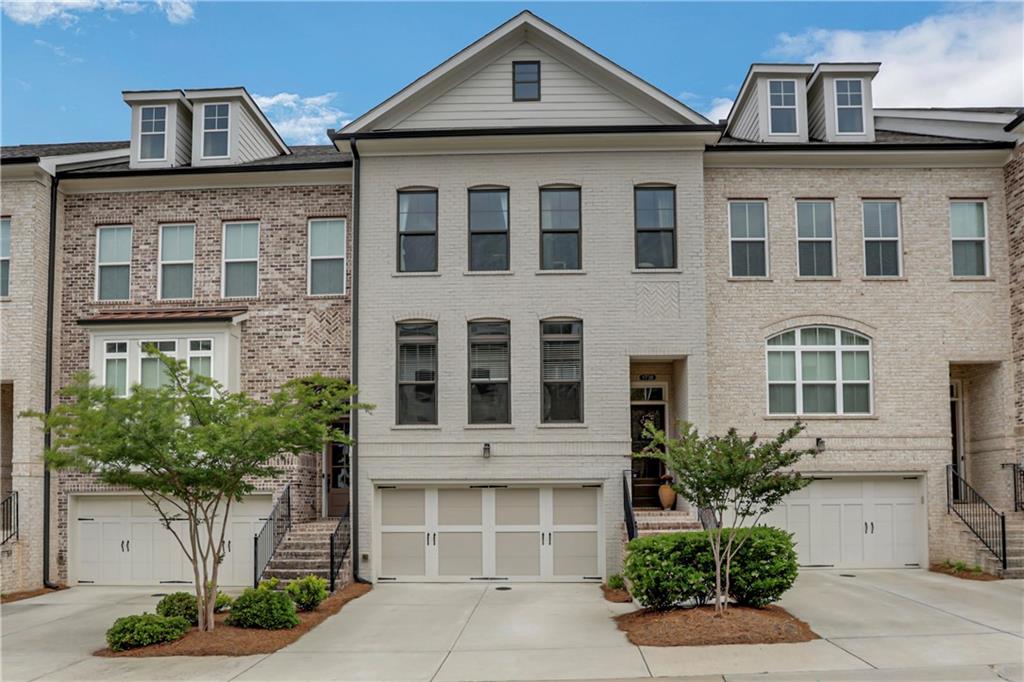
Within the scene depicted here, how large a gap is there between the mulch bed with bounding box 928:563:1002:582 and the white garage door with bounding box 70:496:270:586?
1361cm

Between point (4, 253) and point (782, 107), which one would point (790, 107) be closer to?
point (782, 107)

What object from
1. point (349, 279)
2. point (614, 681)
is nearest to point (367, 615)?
point (614, 681)

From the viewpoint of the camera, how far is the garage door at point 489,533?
19547mm

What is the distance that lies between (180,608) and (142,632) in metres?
1.17

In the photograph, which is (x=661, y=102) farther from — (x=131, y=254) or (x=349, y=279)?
(x=131, y=254)

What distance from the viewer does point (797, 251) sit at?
66.8 ft

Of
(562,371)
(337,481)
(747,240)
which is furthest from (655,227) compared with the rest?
(337,481)

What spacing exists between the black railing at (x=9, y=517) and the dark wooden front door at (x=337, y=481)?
6.20 m

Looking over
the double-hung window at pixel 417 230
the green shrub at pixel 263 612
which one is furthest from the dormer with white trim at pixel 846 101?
the green shrub at pixel 263 612

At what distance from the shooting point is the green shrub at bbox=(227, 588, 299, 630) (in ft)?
47.9

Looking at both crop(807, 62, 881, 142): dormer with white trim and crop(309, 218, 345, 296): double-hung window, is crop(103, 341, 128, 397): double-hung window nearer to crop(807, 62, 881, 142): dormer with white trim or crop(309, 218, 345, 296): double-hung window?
crop(309, 218, 345, 296): double-hung window

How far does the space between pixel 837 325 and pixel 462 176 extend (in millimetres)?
8338

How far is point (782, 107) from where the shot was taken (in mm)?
21703

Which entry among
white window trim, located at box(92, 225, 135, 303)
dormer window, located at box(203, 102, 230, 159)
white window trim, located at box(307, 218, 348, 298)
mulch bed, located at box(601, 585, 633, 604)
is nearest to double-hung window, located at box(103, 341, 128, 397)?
white window trim, located at box(92, 225, 135, 303)
